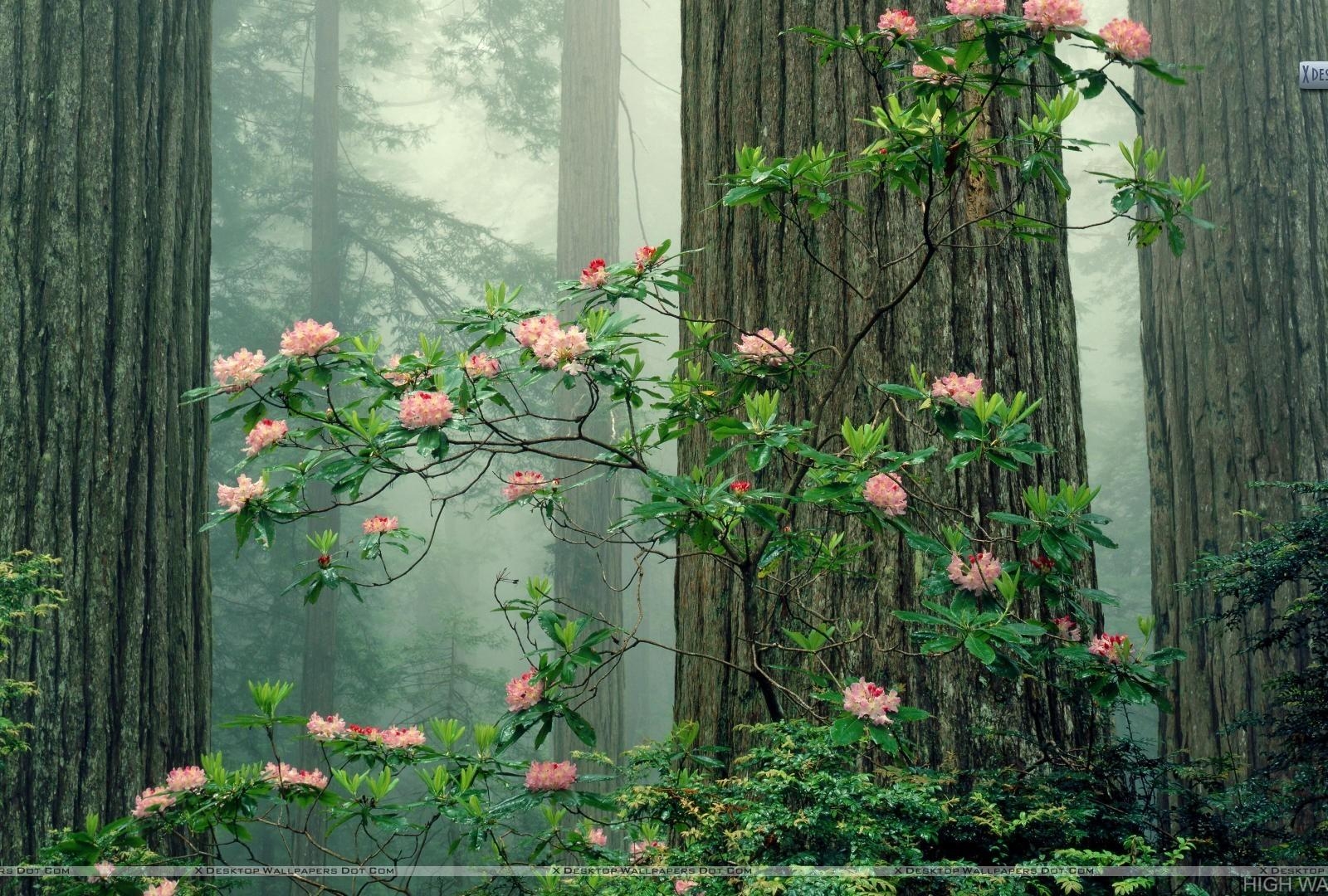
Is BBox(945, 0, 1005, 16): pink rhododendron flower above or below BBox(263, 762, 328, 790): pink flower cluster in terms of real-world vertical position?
above

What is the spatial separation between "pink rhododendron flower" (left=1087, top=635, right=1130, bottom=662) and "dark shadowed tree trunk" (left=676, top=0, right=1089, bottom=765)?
0.96ft

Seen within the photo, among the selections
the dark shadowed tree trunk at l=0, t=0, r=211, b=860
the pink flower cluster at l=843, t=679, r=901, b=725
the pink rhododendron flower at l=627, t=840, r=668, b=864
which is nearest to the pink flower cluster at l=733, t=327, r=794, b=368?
the pink flower cluster at l=843, t=679, r=901, b=725

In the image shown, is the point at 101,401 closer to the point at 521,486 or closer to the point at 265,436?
the point at 265,436

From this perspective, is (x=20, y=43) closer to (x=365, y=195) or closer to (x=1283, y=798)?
(x=1283, y=798)

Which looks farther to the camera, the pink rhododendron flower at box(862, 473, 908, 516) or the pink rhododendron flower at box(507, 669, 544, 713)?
the pink rhododendron flower at box(507, 669, 544, 713)

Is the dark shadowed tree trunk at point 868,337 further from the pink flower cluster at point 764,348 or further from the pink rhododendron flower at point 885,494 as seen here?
the pink rhododendron flower at point 885,494

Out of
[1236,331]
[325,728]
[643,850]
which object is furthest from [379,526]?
[1236,331]

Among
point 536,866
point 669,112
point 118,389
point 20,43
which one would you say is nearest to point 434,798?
point 536,866

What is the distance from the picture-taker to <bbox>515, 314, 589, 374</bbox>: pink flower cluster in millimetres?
1622

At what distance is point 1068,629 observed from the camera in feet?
5.91

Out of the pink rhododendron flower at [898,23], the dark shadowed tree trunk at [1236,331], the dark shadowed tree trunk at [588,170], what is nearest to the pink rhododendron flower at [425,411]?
the pink rhododendron flower at [898,23]

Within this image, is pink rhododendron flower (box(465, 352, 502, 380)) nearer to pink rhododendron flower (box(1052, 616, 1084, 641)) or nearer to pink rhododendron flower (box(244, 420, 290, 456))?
pink rhododendron flower (box(244, 420, 290, 456))

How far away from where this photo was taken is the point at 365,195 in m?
14.7

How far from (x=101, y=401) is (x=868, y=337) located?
2.12 m
